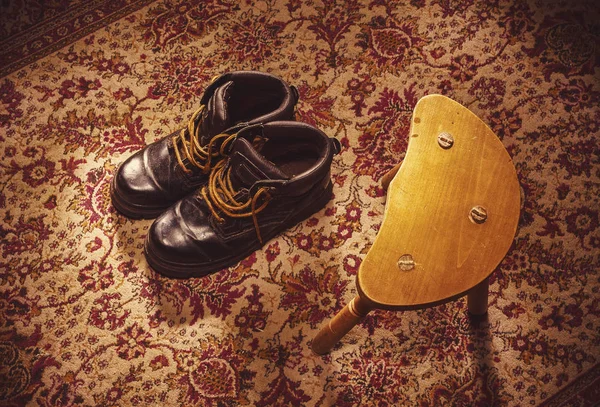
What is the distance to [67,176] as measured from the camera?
110 cm

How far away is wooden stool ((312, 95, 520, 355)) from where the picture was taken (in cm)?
73

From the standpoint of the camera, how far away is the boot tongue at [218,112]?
884mm

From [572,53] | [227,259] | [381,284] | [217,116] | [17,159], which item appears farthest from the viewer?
[572,53]

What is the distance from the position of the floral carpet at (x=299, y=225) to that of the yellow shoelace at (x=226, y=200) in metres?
0.16

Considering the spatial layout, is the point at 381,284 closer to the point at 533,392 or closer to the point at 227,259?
the point at 227,259

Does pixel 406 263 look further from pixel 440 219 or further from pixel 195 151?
pixel 195 151

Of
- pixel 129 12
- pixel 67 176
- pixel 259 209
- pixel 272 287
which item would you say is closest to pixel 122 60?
pixel 129 12

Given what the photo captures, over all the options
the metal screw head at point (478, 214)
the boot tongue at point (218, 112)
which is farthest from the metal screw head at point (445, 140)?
the boot tongue at point (218, 112)

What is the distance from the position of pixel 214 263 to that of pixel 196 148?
260 millimetres

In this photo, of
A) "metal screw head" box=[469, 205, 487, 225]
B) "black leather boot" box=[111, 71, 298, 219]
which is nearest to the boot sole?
"black leather boot" box=[111, 71, 298, 219]

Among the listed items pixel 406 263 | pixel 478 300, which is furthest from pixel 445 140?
pixel 478 300

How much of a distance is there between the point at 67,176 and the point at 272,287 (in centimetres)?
59

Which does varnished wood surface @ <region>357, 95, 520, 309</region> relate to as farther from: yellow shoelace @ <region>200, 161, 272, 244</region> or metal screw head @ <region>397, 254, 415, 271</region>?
yellow shoelace @ <region>200, 161, 272, 244</region>

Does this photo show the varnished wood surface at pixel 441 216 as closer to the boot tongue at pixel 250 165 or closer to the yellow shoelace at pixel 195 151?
the boot tongue at pixel 250 165
